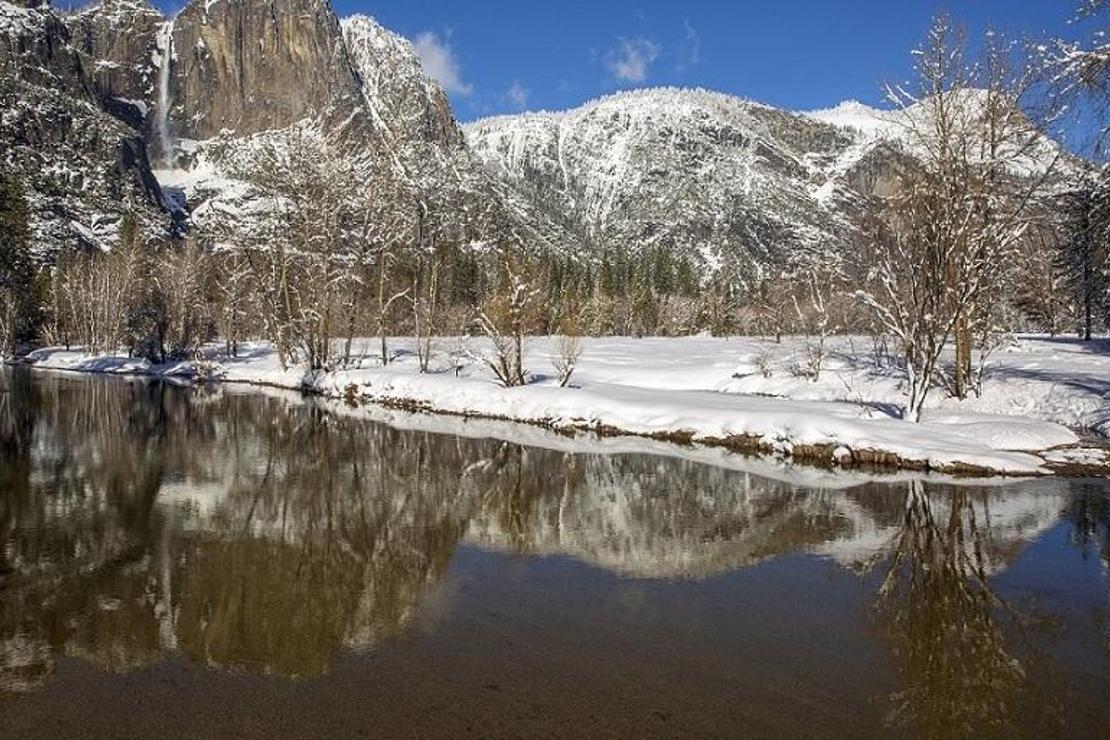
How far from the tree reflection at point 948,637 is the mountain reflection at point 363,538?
0.10 ft

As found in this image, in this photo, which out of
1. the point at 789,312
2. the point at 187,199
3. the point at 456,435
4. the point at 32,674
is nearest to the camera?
the point at 32,674

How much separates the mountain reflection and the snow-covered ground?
379cm

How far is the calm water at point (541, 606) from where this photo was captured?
229 inches

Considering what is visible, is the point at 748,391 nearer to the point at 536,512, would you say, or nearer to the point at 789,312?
the point at 536,512

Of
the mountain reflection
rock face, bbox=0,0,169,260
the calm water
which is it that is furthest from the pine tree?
rock face, bbox=0,0,169,260

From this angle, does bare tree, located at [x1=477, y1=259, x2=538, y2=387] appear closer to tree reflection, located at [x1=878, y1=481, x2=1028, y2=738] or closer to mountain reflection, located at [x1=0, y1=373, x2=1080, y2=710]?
mountain reflection, located at [x1=0, y1=373, x2=1080, y2=710]

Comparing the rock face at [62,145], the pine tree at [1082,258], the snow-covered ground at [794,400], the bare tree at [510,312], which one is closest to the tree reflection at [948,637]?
the snow-covered ground at [794,400]

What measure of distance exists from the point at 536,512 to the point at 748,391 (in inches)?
867

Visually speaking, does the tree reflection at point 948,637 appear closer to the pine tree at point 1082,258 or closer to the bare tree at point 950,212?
the bare tree at point 950,212

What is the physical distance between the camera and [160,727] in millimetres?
5449

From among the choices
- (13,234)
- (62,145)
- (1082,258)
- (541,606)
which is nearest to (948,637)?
(541,606)

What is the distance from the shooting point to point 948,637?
24.6 ft

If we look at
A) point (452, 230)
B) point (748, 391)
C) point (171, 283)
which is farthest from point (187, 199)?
point (748, 391)

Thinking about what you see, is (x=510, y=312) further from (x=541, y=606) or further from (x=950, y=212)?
(x=541, y=606)
